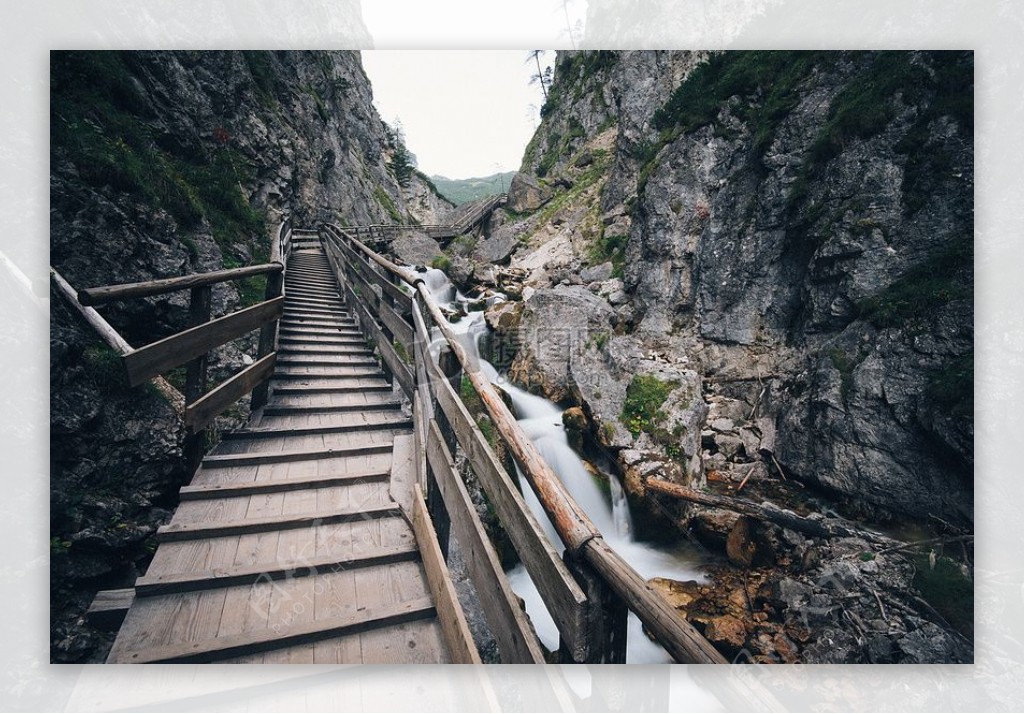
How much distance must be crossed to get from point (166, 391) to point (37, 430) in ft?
3.06

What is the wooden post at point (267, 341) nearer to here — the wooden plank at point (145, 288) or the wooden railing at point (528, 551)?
the wooden plank at point (145, 288)

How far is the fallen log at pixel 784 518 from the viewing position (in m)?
5.32

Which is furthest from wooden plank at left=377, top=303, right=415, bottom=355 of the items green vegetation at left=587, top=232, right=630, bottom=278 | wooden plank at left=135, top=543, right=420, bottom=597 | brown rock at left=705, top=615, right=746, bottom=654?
green vegetation at left=587, top=232, right=630, bottom=278

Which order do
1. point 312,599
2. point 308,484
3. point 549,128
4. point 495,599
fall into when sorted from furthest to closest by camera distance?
point 549,128 < point 308,484 < point 312,599 < point 495,599

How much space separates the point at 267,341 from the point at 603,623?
173 inches

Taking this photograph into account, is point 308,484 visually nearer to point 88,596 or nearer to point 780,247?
point 88,596

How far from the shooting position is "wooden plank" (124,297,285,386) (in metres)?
2.38

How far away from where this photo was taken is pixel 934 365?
5.31 m

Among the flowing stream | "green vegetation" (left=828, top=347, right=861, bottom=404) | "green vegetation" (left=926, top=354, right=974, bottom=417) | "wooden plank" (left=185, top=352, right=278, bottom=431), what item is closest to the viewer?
"wooden plank" (left=185, top=352, right=278, bottom=431)

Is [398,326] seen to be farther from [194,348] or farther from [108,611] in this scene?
[108,611]

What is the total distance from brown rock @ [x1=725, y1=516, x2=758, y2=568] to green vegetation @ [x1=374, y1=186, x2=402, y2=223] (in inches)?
1188

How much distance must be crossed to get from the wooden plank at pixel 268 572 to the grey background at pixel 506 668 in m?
0.35

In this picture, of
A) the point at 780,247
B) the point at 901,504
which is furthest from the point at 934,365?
the point at 780,247

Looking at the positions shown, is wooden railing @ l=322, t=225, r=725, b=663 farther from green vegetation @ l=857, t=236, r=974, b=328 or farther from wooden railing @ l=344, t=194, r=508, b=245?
wooden railing @ l=344, t=194, r=508, b=245
